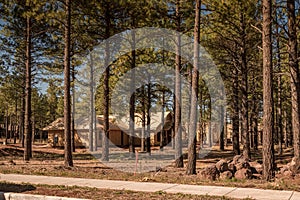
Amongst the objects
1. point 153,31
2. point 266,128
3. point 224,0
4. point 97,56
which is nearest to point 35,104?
point 97,56

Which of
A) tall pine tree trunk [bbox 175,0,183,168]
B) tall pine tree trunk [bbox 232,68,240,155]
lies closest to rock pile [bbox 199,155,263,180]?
tall pine tree trunk [bbox 175,0,183,168]

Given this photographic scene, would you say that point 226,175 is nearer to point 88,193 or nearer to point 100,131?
point 88,193

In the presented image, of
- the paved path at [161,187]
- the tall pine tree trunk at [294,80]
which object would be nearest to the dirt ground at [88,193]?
the paved path at [161,187]

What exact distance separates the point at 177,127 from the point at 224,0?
6.11m

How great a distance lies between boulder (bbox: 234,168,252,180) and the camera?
12817mm

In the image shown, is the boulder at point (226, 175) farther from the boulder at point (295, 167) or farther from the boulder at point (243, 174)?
the boulder at point (295, 167)

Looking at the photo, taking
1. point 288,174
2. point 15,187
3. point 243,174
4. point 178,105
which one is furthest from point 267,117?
point 15,187

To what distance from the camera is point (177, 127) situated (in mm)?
17500

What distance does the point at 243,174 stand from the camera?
1295 cm

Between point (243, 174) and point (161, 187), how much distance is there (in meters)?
3.94

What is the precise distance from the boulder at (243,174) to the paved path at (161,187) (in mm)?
2946

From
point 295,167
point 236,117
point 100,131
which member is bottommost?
point 295,167

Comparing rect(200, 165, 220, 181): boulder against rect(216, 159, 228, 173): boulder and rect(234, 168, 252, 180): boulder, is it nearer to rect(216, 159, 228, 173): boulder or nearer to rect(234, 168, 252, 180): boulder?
rect(216, 159, 228, 173): boulder

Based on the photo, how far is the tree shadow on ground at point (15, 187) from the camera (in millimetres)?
9672
